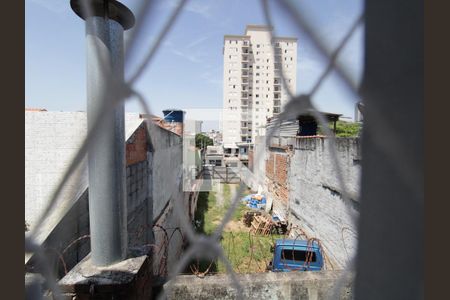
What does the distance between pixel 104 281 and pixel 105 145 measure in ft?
1.37

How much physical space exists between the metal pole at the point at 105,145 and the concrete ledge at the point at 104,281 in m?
0.03

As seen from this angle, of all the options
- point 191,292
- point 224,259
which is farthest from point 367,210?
point 191,292

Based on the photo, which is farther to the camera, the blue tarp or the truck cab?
the blue tarp

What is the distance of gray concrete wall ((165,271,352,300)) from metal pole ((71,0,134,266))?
24.0 inches

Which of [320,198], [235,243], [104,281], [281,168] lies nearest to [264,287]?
[104,281]

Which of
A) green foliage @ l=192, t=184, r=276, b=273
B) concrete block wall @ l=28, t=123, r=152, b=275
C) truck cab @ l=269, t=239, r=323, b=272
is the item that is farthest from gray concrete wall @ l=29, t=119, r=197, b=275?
truck cab @ l=269, t=239, r=323, b=272

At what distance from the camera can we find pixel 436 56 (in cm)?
33

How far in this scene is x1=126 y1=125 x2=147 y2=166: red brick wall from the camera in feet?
7.56

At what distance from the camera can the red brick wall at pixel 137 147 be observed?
230 cm

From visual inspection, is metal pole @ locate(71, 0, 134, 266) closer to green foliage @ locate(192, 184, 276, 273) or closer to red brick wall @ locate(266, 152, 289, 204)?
green foliage @ locate(192, 184, 276, 273)

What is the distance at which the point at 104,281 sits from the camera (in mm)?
763

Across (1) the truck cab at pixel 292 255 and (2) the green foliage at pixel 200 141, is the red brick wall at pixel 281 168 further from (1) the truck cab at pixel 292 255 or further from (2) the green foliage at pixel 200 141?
(2) the green foliage at pixel 200 141

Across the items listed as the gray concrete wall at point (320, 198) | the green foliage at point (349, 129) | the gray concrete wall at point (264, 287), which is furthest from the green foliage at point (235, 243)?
the green foliage at point (349, 129)

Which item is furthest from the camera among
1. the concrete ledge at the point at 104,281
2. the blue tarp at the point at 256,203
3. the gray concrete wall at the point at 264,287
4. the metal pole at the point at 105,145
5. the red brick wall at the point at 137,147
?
the blue tarp at the point at 256,203
